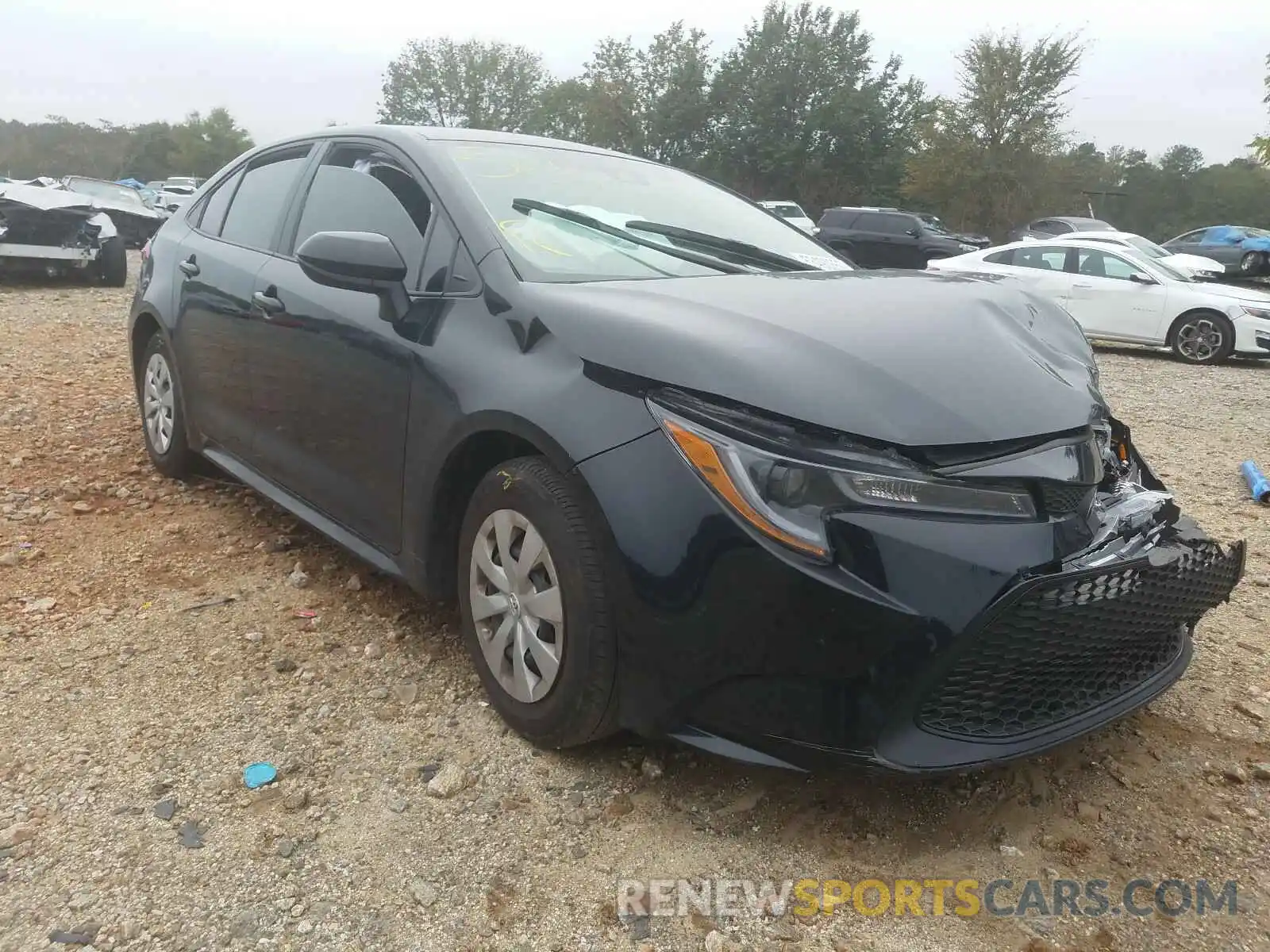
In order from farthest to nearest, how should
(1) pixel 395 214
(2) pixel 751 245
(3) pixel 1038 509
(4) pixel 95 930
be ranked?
(2) pixel 751 245, (1) pixel 395 214, (3) pixel 1038 509, (4) pixel 95 930

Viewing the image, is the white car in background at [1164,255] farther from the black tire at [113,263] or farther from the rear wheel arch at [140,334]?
the black tire at [113,263]

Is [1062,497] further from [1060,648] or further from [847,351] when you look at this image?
[847,351]

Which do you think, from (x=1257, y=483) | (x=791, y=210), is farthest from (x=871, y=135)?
(x=1257, y=483)

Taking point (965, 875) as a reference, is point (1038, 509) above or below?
above

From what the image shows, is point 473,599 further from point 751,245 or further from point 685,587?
A: point 751,245

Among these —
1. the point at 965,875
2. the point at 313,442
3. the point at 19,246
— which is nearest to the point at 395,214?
the point at 313,442

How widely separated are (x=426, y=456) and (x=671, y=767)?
3.29ft

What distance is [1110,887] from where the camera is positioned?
6.32 ft

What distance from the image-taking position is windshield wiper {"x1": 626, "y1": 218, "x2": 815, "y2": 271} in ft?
9.47

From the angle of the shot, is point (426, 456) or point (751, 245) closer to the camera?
point (426, 456)

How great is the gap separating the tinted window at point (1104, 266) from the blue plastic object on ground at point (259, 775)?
441 inches

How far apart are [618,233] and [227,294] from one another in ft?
5.32

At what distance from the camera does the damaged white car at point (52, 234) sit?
1095 cm

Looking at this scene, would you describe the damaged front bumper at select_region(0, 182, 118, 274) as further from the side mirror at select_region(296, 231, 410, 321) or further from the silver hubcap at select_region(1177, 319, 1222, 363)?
the silver hubcap at select_region(1177, 319, 1222, 363)
